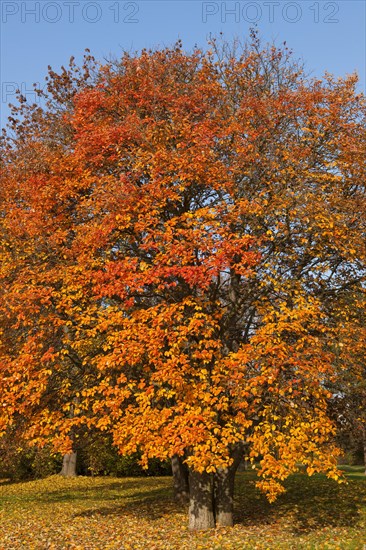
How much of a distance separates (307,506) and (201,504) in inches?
208

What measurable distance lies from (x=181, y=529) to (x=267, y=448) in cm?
533

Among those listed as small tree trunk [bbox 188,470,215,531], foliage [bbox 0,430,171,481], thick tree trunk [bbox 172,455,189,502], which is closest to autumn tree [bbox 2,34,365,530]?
small tree trunk [bbox 188,470,215,531]

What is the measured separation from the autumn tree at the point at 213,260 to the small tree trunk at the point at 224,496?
0.15 feet

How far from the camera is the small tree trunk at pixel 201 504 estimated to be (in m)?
15.5

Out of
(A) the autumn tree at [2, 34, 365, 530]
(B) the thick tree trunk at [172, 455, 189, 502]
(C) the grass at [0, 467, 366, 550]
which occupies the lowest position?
(C) the grass at [0, 467, 366, 550]

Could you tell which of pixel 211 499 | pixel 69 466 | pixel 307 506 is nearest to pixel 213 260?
pixel 211 499

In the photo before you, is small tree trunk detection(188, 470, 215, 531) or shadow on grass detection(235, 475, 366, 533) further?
shadow on grass detection(235, 475, 366, 533)

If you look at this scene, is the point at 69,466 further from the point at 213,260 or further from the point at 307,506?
the point at 213,260

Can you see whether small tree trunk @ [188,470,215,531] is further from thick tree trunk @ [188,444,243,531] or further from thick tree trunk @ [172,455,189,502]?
thick tree trunk @ [172,455,189,502]

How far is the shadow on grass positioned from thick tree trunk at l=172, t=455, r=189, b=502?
6.61 ft

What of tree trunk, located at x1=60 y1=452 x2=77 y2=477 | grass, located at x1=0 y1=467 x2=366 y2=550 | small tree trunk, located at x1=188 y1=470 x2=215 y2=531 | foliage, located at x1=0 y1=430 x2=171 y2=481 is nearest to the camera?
grass, located at x1=0 y1=467 x2=366 y2=550

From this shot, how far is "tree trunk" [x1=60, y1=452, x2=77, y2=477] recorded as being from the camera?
3184 centimetres

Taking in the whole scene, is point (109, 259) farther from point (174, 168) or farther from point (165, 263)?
point (174, 168)

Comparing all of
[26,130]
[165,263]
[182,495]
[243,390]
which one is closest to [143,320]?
[165,263]
